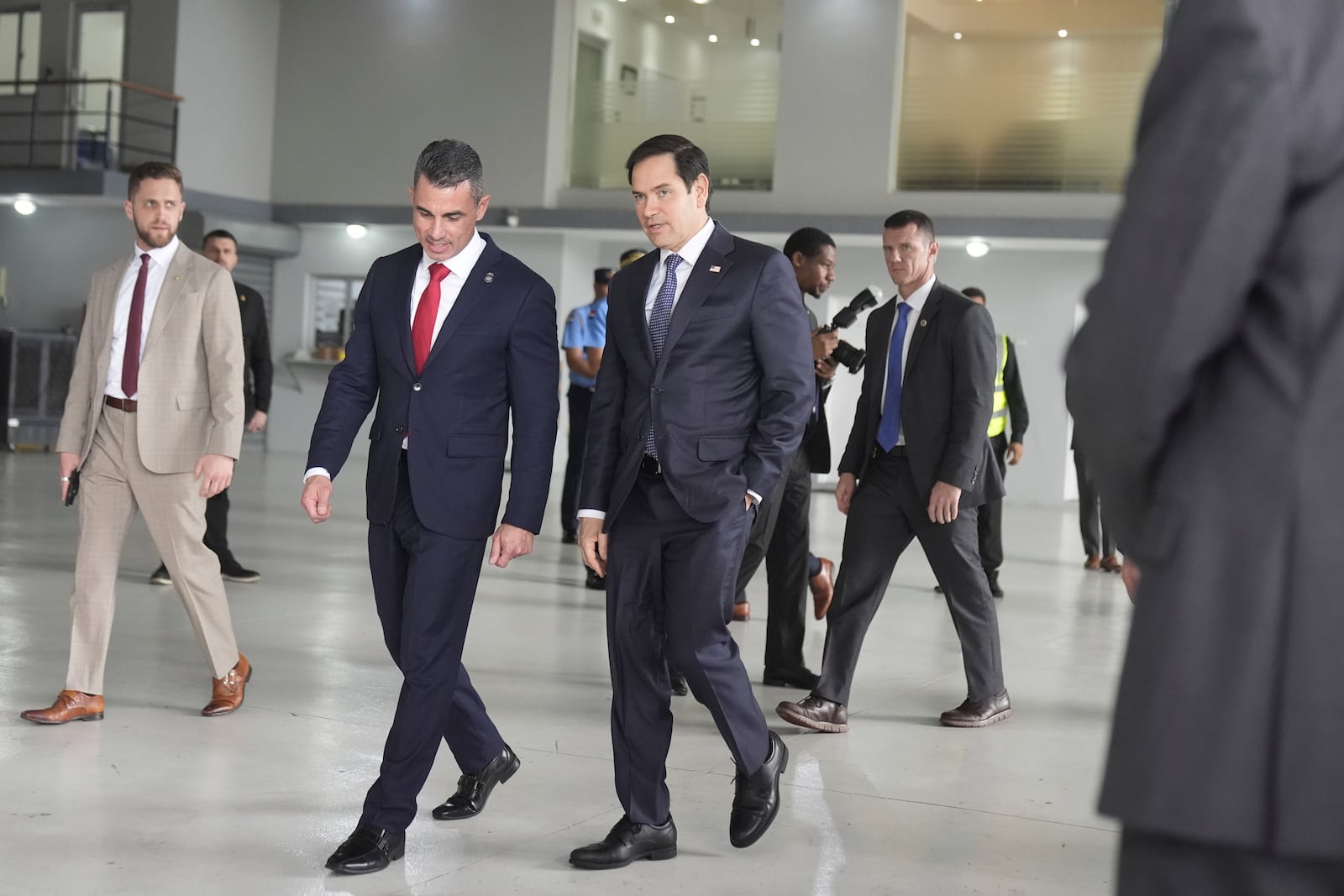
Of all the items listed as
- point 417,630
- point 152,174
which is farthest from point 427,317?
point 152,174

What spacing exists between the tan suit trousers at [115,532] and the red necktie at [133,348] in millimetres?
88

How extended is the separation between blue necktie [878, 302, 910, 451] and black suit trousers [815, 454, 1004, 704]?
8 centimetres

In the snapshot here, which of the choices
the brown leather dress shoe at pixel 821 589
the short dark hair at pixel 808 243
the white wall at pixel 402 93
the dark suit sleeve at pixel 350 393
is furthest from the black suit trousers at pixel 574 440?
the white wall at pixel 402 93

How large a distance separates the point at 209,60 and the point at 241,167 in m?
1.47

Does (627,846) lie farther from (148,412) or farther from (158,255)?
(158,255)

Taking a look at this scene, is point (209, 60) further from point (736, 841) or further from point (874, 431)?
point (736, 841)

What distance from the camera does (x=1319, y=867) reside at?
1.32m

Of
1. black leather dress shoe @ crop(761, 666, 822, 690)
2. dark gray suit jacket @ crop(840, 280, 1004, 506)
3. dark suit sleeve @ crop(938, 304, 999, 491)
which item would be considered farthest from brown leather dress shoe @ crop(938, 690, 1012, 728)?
dark suit sleeve @ crop(938, 304, 999, 491)

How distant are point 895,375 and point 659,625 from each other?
185 centimetres

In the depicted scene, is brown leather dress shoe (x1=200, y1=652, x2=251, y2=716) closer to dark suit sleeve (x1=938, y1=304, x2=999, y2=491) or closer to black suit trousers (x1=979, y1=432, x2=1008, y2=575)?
dark suit sleeve (x1=938, y1=304, x2=999, y2=491)

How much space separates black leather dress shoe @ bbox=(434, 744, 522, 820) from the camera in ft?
11.8

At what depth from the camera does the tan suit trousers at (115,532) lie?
4.48m

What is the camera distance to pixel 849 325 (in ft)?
17.8

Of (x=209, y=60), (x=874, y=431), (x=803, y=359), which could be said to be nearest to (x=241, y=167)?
(x=209, y=60)
